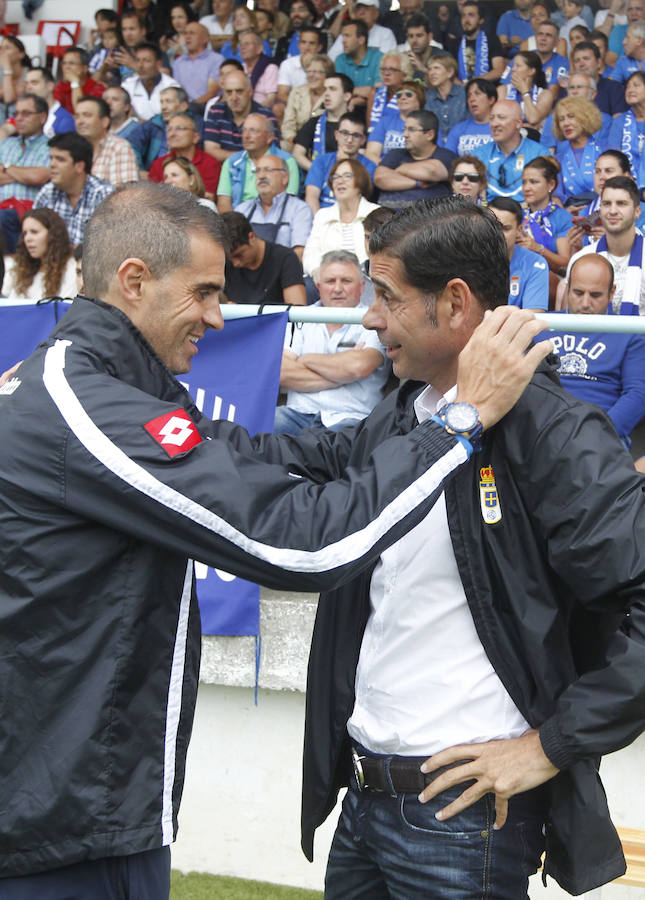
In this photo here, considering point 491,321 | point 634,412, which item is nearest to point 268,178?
point 634,412

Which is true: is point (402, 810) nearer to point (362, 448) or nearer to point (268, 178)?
point (362, 448)

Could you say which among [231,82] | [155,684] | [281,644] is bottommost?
[281,644]

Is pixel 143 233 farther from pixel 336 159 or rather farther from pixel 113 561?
pixel 336 159

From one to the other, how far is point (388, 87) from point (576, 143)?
2.31m

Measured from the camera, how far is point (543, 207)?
7234 millimetres

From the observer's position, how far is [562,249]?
6.84 metres

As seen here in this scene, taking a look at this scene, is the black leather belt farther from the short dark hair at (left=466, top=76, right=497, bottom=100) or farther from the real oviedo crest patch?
the short dark hair at (left=466, top=76, right=497, bottom=100)

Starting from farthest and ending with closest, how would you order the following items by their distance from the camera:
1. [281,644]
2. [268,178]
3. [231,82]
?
[231,82] → [268,178] → [281,644]

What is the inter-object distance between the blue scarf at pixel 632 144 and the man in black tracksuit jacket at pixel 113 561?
650 centimetres

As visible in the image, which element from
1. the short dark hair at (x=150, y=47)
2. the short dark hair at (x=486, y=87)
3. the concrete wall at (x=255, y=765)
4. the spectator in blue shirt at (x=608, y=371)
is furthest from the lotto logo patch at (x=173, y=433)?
the short dark hair at (x=150, y=47)

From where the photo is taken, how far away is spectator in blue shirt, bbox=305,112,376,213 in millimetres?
8406

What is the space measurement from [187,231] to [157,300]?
16cm

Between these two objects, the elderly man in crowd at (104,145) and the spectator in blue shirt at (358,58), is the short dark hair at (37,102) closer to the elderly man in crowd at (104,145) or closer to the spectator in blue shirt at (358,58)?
the elderly man in crowd at (104,145)

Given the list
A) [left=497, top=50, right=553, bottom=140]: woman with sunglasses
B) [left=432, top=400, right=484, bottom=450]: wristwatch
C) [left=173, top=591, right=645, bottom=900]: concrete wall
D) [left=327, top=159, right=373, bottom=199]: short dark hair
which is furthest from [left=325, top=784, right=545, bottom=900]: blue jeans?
[left=497, top=50, right=553, bottom=140]: woman with sunglasses
